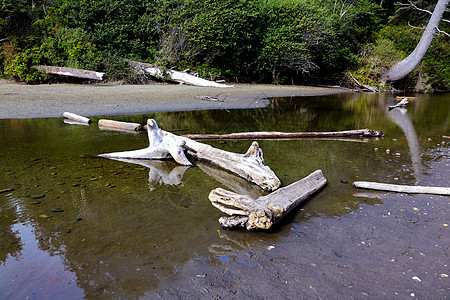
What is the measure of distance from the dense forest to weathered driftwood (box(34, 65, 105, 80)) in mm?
348

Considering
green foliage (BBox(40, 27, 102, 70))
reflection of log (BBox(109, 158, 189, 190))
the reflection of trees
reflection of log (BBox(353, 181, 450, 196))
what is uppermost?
green foliage (BBox(40, 27, 102, 70))

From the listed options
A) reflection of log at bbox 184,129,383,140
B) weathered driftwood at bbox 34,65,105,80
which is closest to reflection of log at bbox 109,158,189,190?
reflection of log at bbox 184,129,383,140

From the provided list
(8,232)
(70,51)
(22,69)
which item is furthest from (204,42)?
(8,232)

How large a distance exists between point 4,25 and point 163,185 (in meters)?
16.4

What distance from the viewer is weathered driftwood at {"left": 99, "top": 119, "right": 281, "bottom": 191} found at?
15.7 ft

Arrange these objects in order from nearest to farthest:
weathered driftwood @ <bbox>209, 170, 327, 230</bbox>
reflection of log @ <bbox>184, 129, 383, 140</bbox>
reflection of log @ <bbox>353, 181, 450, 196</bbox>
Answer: weathered driftwood @ <bbox>209, 170, 327, 230</bbox> → reflection of log @ <bbox>353, 181, 450, 196</bbox> → reflection of log @ <bbox>184, 129, 383, 140</bbox>

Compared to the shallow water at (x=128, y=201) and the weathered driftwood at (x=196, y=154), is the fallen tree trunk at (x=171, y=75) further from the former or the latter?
the weathered driftwood at (x=196, y=154)

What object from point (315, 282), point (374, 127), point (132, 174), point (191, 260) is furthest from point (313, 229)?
point (374, 127)

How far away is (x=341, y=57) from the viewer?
949 inches

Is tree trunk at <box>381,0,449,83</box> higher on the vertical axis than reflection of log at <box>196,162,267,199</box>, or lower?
higher

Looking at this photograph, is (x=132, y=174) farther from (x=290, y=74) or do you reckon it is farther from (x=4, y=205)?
(x=290, y=74)

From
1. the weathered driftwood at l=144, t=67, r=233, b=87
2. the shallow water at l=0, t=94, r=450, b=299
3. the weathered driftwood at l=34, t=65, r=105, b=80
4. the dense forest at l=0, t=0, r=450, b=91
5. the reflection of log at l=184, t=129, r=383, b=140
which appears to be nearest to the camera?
the shallow water at l=0, t=94, r=450, b=299

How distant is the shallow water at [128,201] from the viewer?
8.73 feet

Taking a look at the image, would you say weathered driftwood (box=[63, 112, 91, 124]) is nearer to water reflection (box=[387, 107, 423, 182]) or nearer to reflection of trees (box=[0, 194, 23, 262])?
reflection of trees (box=[0, 194, 23, 262])
